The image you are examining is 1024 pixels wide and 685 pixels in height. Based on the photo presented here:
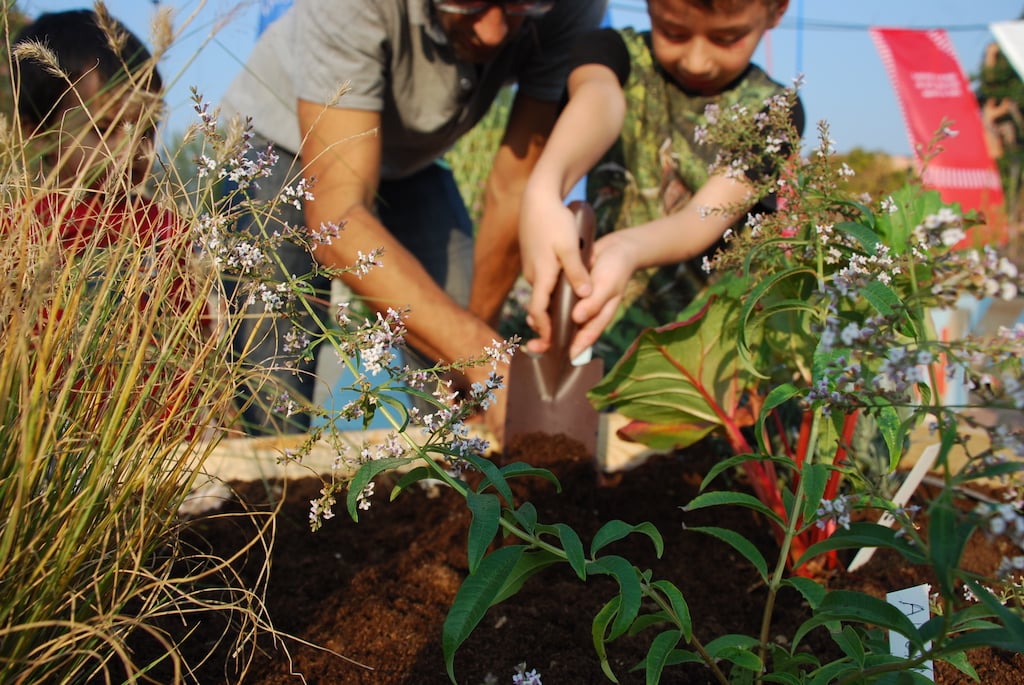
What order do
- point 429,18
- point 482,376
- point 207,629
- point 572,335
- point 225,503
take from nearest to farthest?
1. point 207,629
2. point 225,503
3. point 572,335
4. point 482,376
5. point 429,18

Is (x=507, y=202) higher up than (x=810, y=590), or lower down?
higher up

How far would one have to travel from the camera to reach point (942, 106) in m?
6.91

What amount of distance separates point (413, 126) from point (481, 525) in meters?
2.16

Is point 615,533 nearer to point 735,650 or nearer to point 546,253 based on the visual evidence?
point 735,650

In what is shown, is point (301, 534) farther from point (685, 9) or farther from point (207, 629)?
point (685, 9)

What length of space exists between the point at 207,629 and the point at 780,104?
3.61 feet

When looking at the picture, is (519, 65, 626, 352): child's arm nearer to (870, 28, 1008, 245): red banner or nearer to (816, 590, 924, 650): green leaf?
(816, 590, 924, 650): green leaf

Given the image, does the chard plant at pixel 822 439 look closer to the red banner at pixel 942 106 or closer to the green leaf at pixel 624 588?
the green leaf at pixel 624 588

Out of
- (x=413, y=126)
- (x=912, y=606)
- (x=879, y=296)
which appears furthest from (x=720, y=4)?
(x=912, y=606)

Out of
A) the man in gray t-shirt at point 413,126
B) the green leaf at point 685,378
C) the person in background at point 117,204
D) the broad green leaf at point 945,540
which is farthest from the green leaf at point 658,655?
the man in gray t-shirt at point 413,126

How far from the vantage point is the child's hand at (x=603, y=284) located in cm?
180

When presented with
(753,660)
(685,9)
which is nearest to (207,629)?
(753,660)

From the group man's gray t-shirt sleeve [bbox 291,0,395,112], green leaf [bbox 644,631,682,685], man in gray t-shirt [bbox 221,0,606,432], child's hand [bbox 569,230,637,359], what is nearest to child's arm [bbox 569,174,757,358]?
child's hand [bbox 569,230,637,359]

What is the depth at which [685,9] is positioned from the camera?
2.03 m
